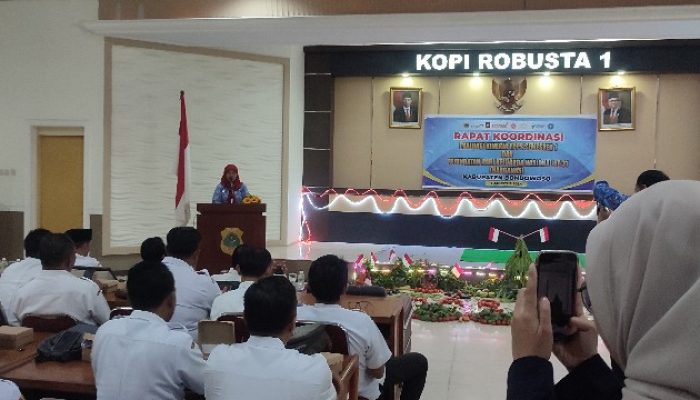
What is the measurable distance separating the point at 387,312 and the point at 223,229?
3164 millimetres

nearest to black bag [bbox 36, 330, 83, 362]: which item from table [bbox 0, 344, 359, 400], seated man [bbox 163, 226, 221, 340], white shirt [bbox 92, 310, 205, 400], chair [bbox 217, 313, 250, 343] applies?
table [bbox 0, 344, 359, 400]

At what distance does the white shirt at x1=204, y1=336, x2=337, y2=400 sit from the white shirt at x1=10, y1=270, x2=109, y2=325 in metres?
1.53

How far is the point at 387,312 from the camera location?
376 centimetres

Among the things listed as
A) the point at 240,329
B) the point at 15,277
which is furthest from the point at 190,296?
the point at 15,277

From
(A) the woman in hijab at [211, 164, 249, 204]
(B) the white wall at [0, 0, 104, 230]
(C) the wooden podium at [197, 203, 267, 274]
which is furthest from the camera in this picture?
(B) the white wall at [0, 0, 104, 230]

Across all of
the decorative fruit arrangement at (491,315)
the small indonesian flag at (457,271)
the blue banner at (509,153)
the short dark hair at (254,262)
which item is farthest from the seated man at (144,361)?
the blue banner at (509,153)

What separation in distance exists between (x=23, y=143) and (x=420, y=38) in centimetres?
527

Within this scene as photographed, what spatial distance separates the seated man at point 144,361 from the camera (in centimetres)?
227

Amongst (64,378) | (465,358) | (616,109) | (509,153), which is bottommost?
(465,358)

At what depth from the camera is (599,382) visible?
1114 mm

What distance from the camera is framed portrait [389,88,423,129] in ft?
35.9

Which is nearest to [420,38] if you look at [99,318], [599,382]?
[99,318]

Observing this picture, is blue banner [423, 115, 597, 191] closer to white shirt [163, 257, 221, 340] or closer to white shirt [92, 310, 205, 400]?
white shirt [163, 257, 221, 340]

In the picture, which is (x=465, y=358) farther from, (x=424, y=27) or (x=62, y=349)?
(x=424, y=27)
